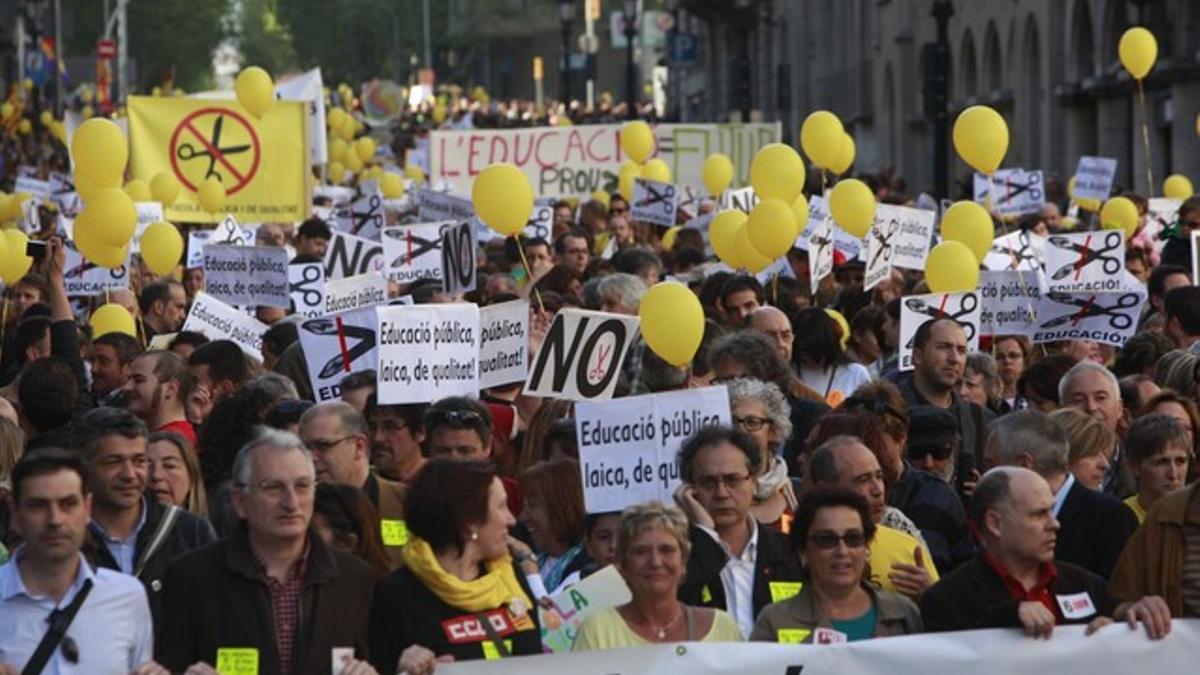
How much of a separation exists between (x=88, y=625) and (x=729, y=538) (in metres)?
2.12

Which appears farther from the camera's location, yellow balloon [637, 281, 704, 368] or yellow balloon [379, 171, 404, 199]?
yellow balloon [379, 171, 404, 199]

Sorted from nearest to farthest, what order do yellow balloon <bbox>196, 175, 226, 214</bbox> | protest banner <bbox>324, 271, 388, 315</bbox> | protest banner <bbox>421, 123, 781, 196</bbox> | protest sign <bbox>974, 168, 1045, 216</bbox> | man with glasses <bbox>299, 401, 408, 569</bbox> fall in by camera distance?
man with glasses <bbox>299, 401, 408, 569</bbox>, protest banner <bbox>324, 271, 388, 315</bbox>, yellow balloon <bbox>196, 175, 226, 214</bbox>, protest sign <bbox>974, 168, 1045, 216</bbox>, protest banner <bbox>421, 123, 781, 196</bbox>

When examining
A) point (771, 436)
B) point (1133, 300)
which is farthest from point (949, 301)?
point (771, 436)

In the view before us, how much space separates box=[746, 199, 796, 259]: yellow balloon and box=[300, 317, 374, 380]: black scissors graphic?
3.49 m

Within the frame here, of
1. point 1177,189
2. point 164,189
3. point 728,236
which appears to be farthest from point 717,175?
point 728,236

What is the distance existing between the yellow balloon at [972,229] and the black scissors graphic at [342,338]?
→ 12.8 feet

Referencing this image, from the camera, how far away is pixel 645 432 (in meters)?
9.45

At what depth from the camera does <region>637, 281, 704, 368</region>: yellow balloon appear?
11.5 meters

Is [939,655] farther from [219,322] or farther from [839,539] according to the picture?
[219,322]

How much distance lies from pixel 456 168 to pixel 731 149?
283 cm

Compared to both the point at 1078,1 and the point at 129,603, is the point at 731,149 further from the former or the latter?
the point at 129,603

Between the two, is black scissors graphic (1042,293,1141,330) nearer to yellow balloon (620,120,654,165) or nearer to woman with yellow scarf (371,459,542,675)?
woman with yellow scarf (371,459,542,675)

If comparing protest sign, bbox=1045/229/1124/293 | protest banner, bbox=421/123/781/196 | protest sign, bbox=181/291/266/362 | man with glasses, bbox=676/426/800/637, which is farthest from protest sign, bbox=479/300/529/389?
protest banner, bbox=421/123/781/196

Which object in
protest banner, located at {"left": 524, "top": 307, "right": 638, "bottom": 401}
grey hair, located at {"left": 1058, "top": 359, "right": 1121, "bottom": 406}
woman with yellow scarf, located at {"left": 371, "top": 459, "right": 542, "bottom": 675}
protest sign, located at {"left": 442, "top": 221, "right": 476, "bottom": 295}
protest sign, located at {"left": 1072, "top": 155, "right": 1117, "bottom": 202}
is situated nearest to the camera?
woman with yellow scarf, located at {"left": 371, "top": 459, "right": 542, "bottom": 675}
